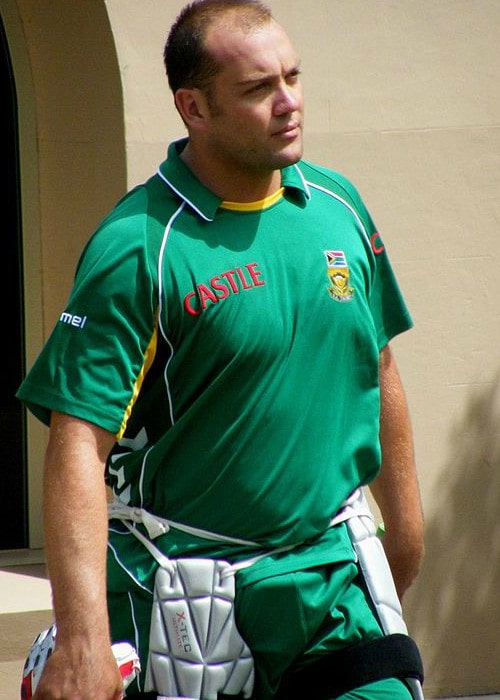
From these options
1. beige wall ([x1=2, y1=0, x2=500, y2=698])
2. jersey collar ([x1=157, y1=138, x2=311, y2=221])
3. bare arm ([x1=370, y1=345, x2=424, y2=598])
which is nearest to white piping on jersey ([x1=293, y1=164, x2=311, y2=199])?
jersey collar ([x1=157, y1=138, x2=311, y2=221])

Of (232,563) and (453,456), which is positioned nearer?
(232,563)

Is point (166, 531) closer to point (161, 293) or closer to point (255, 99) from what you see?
point (161, 293)

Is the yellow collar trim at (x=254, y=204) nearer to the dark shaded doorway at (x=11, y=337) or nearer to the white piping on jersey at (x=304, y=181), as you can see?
the white piping on jersey at (x=304, y=181)

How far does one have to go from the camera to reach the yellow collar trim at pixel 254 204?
2.84 metres

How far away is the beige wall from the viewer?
481cm

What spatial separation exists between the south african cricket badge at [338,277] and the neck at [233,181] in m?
0.20

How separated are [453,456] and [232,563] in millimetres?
2483

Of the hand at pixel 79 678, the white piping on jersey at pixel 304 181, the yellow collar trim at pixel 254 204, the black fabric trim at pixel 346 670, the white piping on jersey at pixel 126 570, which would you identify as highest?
the white piping on jersey at pixel 304 181

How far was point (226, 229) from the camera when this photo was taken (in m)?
2.79

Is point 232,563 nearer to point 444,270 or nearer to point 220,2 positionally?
point 220,2

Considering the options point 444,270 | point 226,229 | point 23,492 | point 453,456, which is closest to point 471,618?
point 453,456

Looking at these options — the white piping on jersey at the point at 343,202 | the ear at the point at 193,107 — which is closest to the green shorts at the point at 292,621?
the white piping on jersey at the point at 343,202

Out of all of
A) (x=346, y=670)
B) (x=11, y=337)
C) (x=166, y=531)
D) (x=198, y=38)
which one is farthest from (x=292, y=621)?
(x=11, y=337)

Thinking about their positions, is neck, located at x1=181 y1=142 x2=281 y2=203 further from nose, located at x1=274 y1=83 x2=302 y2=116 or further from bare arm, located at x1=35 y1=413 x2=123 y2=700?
bare arm, located at x1=35 y1=413 x2=123 y2=700
